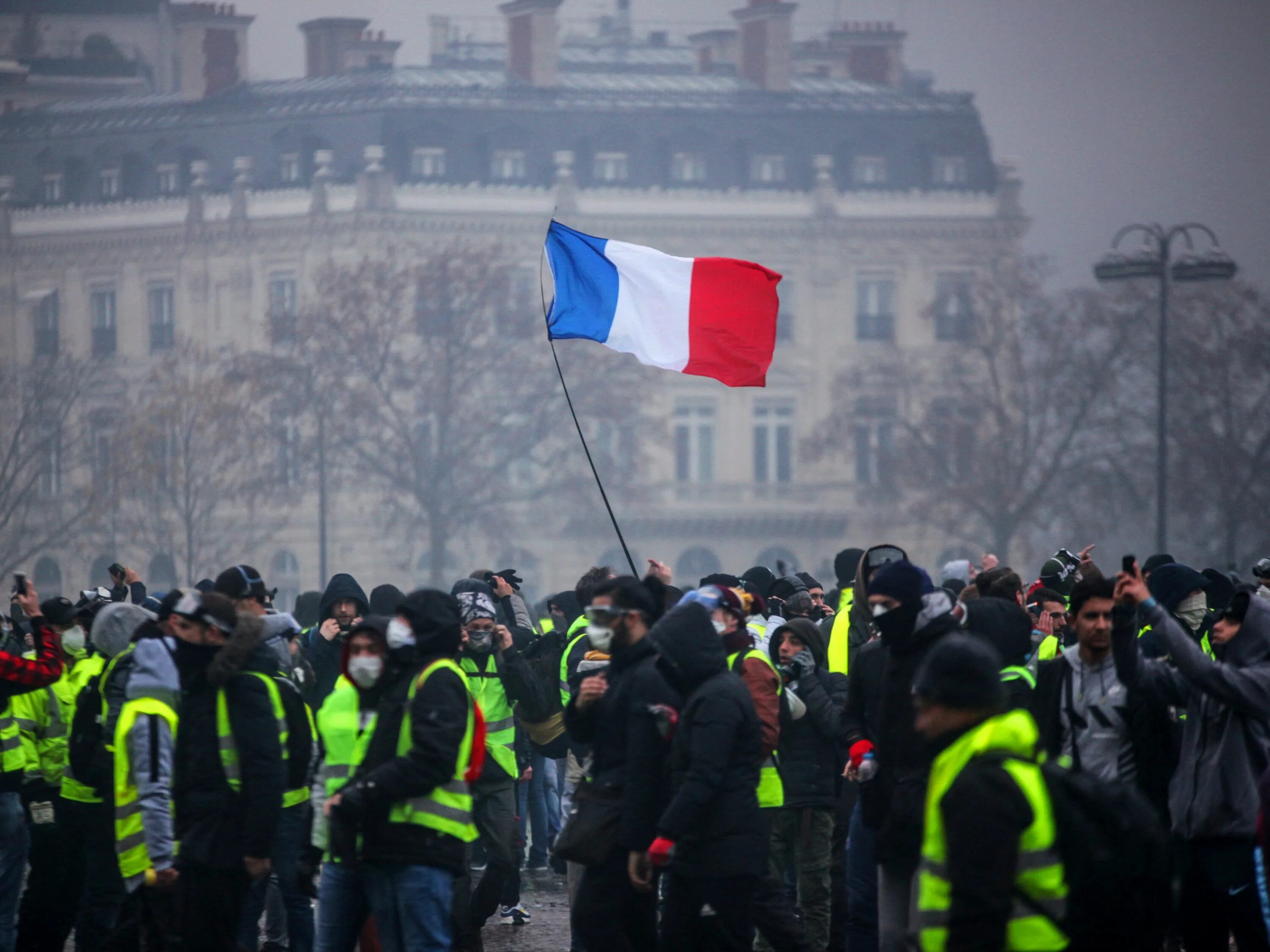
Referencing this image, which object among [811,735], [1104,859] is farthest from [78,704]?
[1104,859]

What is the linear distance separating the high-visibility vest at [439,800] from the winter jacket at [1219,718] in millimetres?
2100

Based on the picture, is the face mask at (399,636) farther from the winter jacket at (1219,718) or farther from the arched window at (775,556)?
the arched window at (775,556)

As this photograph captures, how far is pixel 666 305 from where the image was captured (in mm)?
11406

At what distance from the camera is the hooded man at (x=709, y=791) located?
23.6 feet

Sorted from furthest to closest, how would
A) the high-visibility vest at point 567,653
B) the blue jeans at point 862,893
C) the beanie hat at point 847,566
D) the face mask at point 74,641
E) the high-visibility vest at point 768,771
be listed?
the beanie hat at point 847,566
the high-visibility vest at point 567,653
the face mask at point 74,641
the high-visibility vest at point 768,771
the blue jeans at point 862,893

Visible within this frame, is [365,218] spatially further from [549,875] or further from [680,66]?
[549,875]

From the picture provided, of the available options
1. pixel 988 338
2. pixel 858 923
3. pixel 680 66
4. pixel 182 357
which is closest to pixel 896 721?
pixel 858 923

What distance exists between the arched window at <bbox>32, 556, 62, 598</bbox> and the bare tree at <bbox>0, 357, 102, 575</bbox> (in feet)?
3.14

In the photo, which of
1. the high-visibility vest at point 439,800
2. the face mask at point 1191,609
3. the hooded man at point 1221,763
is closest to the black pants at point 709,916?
the high-visibility vest at point 439,800

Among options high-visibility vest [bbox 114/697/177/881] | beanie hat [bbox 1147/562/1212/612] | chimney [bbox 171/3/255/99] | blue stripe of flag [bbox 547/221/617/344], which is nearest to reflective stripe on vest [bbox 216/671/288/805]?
high-visibility vest [bbox 114/697/177/881]

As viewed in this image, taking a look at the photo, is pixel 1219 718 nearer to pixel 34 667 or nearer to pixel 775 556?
pixel 34 667

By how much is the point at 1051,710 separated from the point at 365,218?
5902 centimetres

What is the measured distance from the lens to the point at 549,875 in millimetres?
12906

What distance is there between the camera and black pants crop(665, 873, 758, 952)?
24.0 ft
